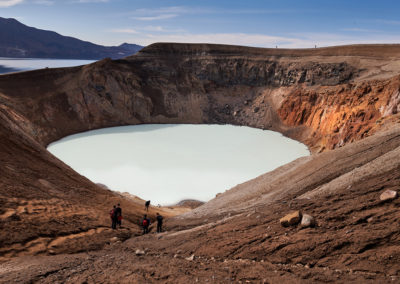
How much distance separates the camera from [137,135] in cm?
3012

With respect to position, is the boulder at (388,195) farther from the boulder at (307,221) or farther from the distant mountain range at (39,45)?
the distant mountain range at (39,45)

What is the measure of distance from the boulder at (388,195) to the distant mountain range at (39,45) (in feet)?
402

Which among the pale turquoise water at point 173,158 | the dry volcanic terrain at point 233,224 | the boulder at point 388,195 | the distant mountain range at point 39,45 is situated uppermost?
the distant mountain range at point 39,45

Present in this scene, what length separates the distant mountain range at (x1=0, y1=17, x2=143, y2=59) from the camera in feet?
332

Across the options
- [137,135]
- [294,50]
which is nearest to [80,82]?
[137,135]

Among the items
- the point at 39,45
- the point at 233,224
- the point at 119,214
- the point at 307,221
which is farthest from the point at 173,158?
the point at 39,45

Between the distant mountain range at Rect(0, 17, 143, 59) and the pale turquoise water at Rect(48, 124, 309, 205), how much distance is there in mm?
95086

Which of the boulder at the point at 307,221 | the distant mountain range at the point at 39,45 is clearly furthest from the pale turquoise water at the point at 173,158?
the distant mountain range at the point at 39,45

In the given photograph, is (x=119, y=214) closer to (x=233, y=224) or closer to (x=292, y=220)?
(x=233, y=224)

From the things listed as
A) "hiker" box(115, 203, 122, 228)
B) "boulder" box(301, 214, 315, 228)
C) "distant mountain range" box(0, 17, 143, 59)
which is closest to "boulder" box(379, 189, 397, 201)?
"boulder" box(301, 214, 315, 228)

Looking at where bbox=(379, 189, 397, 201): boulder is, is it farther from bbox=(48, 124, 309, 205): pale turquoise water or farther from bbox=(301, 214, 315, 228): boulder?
bbox=(48, 124, 309, 205): pale turquoise water

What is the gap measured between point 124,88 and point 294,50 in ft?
86.0

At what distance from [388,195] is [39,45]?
130826 millimetres

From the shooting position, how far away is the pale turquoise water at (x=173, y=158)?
1699cm
